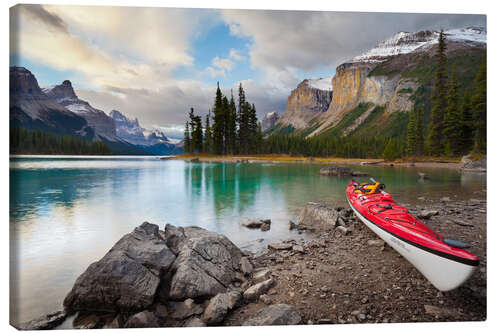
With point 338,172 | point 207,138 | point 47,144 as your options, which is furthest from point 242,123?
point 47,144

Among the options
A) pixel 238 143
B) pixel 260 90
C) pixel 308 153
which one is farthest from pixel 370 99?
pixel 260 90

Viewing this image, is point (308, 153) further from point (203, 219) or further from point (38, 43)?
point (38, 43)

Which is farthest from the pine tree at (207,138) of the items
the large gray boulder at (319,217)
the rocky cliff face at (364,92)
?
the rocky cliff face at (364,92)

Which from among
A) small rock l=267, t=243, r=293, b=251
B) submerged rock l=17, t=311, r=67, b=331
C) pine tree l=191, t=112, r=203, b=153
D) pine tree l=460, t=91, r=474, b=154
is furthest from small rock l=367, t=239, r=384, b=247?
pine tree l=191, t=112, r=203, b=153

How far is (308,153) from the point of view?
6762 centimetres

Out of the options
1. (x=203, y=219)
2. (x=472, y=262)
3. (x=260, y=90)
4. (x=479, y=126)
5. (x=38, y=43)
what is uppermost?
(x=260, y=90)

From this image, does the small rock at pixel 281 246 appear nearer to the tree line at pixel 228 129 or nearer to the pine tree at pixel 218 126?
the tree line at pixel 228 129

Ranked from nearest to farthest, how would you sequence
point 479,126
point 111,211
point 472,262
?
point 472,262, point 479,126, point 111,211

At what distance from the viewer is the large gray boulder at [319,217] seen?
6.79 m

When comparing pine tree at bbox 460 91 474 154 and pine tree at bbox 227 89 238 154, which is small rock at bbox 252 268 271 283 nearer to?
pine tree at bbox 460 91 474 154

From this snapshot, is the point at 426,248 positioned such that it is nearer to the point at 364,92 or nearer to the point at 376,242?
the point at 376,242

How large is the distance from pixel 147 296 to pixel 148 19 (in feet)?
18.6

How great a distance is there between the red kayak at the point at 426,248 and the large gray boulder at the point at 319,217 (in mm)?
1629

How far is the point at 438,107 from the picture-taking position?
12.0m
